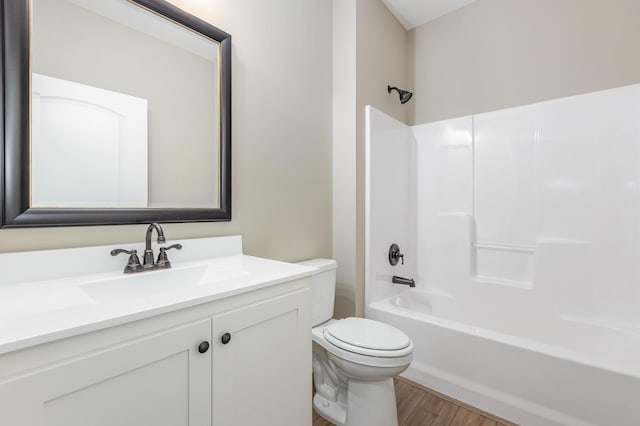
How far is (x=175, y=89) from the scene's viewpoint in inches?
48.3

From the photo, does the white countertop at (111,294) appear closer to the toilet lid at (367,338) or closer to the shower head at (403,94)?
the toilet lid at (367,338)

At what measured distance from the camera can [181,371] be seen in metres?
0.70

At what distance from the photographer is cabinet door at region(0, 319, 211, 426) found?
504 millimetres

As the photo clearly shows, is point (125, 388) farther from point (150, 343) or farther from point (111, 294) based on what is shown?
point (111, 294)

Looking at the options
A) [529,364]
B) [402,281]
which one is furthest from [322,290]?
[529,364]

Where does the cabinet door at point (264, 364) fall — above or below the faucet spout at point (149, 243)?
below

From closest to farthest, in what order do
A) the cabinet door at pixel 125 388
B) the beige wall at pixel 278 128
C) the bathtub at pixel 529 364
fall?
the cabinet door at pixel 125 388 < the bathtub at pixel 529 364 < the beige wall at pixel 278 128

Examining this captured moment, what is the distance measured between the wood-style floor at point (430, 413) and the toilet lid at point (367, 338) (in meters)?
0.50

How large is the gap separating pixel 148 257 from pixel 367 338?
1.02 meters

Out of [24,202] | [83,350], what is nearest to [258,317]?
[83,350]

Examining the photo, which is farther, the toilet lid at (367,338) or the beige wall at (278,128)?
the beige wall at (278,128)

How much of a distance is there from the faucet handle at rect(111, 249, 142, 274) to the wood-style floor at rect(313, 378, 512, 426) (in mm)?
1213

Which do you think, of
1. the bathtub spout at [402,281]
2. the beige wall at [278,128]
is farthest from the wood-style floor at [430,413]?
the beige wall at [278,128]

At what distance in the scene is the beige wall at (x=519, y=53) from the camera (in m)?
1.73
